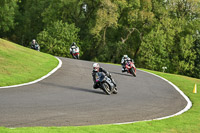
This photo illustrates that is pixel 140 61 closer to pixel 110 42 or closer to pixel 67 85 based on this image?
pixel 110 42

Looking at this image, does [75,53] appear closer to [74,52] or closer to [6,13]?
[74,52]

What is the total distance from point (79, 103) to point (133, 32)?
47145 millimetres

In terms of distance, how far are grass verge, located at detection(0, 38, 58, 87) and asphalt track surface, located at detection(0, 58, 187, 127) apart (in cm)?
112

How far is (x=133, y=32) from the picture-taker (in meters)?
58.8

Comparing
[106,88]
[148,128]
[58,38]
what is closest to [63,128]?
[148,128]

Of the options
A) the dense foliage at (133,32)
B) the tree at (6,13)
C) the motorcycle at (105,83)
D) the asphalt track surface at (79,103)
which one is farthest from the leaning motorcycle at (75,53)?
the tree at (6,13)

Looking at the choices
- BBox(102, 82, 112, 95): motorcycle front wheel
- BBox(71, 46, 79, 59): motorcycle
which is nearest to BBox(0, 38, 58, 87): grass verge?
BBox(102, 82, 112, 95): motorcycle front wheel

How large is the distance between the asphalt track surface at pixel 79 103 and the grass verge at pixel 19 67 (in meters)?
1.12

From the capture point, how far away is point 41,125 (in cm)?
871

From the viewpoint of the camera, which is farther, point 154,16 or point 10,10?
point 10,10

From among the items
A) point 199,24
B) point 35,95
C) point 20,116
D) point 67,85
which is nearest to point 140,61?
point 199,24

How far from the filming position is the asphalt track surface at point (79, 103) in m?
9.63

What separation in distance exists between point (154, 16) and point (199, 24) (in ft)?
23.0

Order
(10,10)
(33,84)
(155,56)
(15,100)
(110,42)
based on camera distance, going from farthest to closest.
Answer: (10,10) < (110,42) < (155,56) < (33,84) < (15,100)
